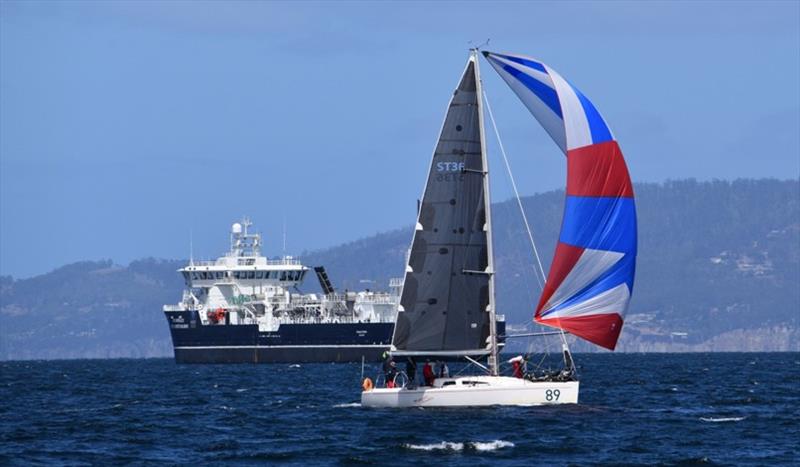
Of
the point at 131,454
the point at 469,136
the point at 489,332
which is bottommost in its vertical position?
the point at 131,454

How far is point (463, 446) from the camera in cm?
3628

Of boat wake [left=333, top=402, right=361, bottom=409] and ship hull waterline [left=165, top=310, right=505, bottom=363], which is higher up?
ship hull waterline [left=165, top=310, right=505, bottom=363]

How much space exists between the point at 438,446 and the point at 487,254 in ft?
28.1

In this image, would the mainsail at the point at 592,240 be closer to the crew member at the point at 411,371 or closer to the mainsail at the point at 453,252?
the mainsail at the point at 453,252

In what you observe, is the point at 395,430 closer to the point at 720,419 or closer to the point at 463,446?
the point at 463,446

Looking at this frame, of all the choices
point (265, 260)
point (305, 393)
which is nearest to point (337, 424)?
point (305, 393)

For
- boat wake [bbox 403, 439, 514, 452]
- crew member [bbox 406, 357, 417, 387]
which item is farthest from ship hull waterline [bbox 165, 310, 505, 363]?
boat wake [bbox 403, 439, 514, 452]

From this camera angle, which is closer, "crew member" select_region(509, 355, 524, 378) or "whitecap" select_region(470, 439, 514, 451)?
"whitecap" select_region(470, 439, 514, 451)

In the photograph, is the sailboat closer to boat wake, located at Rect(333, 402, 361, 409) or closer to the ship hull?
boat wake, located at Rect(333, 402, 361, 409)

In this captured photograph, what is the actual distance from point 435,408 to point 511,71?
9.12 metres

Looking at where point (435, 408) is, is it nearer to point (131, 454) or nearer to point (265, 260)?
point (131, 454)

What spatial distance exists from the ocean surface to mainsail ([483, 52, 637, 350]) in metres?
2.45

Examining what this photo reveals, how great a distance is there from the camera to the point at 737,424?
43.5 meters

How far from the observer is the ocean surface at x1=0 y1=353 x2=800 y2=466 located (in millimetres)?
35656
